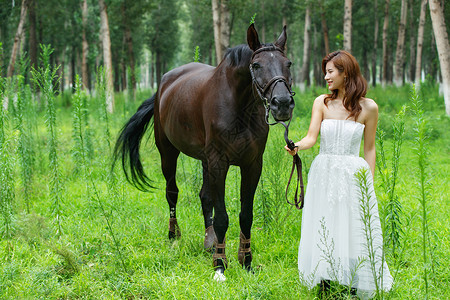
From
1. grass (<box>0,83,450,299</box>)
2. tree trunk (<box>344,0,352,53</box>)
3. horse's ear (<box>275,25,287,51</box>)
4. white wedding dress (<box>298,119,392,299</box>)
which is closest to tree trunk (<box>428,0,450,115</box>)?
tree trunk (<box>344,0,352,53</box>)

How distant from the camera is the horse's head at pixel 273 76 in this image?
2482 millimetres

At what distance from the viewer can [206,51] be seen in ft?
124

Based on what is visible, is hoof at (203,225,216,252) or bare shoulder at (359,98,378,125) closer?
bare shoulder at (359,98,378,125)

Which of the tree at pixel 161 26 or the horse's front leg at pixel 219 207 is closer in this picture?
the horse's front leg at pixel 219 207

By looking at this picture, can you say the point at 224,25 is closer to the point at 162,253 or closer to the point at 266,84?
the point at 162,253

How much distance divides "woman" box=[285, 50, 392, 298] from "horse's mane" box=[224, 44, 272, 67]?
2.09 ft

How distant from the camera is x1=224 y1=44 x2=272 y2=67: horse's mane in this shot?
3010mm

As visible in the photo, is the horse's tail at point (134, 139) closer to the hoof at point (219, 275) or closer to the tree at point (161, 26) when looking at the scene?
the hoof at point (219, 275)

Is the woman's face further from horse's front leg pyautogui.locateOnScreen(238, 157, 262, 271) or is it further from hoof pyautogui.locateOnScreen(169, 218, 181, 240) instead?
hoof pyautogui.locateOnScreen(169, 218, 181, 240)

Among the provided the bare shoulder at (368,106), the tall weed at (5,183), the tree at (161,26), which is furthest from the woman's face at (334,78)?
the tree at (161,26)

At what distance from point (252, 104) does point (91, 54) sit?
19.2m

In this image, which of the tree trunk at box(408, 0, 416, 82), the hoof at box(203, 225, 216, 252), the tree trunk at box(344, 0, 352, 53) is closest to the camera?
the hoof at box(203, 225, 216, 252)

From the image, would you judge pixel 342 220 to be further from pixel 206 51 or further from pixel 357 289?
pixel 206 51

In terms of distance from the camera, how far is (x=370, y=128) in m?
2.71
